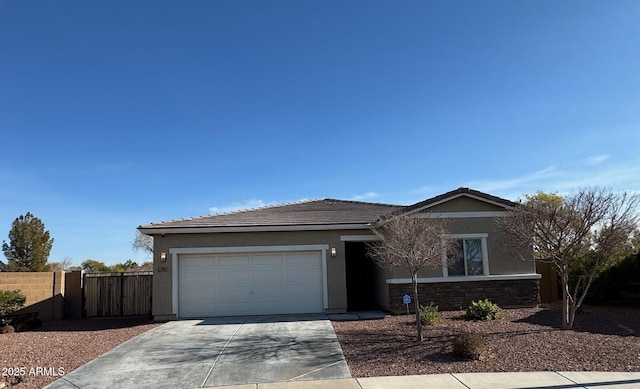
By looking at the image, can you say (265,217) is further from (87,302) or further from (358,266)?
(87,302)

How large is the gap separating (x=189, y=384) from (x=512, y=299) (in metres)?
11.1

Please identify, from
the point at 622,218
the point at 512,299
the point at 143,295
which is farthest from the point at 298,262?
the point at 622,218

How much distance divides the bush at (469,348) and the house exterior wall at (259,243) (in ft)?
24.1

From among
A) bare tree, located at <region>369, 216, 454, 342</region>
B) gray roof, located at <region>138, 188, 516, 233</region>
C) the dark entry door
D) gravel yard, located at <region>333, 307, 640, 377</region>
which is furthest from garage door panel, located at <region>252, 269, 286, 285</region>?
bare tree, located at <region>369, 216, 454, 342</region>

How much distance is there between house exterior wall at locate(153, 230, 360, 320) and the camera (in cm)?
1548

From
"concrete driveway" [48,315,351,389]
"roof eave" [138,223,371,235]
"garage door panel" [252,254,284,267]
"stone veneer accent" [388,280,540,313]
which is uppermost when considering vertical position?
"roof eave" [138,223,371,235]

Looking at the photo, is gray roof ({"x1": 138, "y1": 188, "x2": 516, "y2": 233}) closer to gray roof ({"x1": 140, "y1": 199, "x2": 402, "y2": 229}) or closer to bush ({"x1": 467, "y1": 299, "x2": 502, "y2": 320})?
gray roof ({"x1": 140, "y1": 199, "x2": 402, "y2": 229})

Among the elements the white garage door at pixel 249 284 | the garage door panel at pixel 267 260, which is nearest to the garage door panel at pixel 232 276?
the white garage door at pixel 249 284

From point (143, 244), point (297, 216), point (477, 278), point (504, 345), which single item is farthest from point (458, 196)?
point (143, 244)

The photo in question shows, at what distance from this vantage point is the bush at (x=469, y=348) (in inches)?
333

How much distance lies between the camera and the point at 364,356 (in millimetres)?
9086

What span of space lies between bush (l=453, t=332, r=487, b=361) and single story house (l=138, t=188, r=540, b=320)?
6.07 meters

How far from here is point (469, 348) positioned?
334 inches

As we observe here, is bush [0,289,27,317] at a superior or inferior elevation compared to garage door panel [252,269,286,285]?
inferior
